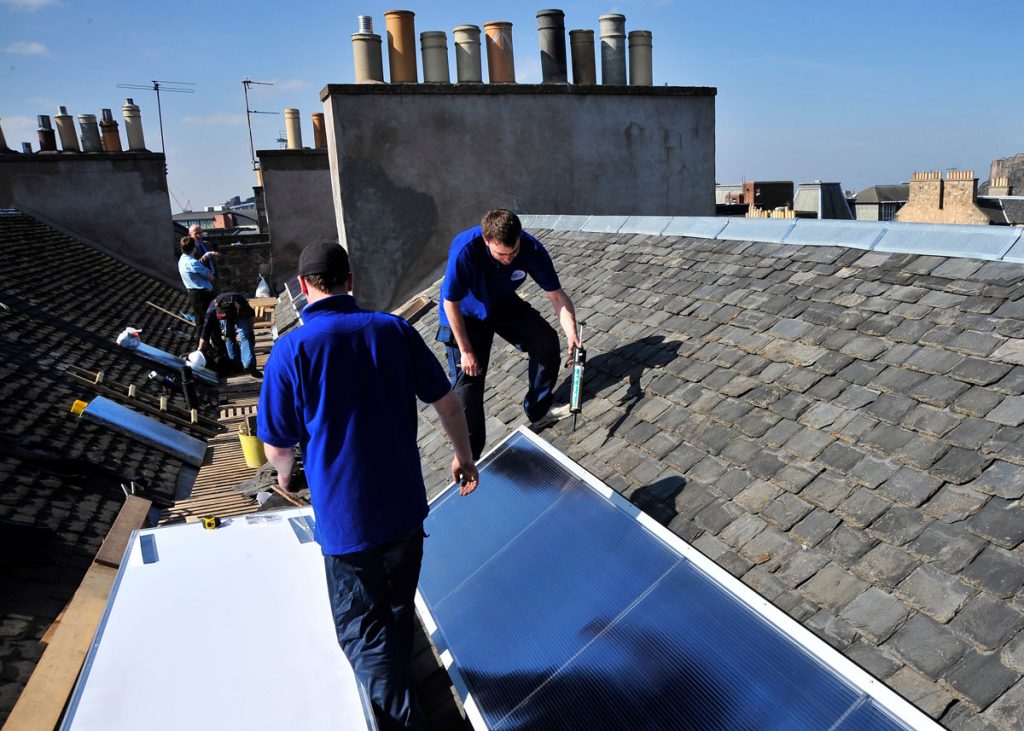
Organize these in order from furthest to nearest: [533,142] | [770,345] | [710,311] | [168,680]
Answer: [533,142] → [710,311] → [770,345] → [168,680]

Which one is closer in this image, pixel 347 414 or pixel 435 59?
pixel 347 414

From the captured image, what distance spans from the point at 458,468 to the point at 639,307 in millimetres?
3142

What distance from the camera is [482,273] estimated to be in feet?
17.5

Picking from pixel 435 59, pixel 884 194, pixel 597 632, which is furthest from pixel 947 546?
pixel 884 194

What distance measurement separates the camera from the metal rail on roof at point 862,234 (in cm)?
457

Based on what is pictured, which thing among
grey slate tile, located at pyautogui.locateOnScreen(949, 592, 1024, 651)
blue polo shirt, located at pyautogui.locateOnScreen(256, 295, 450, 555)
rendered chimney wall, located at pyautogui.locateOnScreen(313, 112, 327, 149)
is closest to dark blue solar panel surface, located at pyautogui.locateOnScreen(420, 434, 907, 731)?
grey slate tile, located at pyautogui.locateOnScreen(949, 592, 1024, 651)

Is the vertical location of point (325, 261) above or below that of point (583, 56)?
below

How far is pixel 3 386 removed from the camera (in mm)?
7977

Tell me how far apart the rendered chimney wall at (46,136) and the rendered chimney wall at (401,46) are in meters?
13.4

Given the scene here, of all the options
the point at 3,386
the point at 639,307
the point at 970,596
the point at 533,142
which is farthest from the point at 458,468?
the point at 533,142

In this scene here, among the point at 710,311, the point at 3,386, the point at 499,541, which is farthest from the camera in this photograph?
the point at 3,386

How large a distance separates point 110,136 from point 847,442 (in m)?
22.2

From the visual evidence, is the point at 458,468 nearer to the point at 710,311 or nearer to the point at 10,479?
the point at 710,311

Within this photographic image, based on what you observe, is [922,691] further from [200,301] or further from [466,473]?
[200,301]
